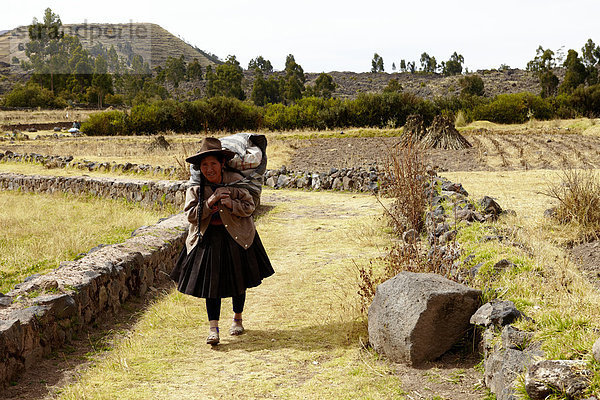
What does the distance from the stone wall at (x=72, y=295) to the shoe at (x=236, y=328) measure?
146 centimetres

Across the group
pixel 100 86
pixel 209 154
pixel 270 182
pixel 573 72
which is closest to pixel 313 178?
pixel 270 182

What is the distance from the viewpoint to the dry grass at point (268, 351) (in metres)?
4.14

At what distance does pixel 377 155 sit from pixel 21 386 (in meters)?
16.5

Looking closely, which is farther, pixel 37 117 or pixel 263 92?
pixel 263 92

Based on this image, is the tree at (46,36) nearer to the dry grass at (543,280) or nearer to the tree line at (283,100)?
the tree line at (283,100)

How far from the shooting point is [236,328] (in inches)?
210

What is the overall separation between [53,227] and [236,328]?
628cm

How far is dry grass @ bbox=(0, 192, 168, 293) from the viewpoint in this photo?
7.85 m

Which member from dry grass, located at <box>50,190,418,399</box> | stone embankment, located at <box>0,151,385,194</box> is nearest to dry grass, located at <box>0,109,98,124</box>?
stone embankment, located at <box>0,151,385,194</box>

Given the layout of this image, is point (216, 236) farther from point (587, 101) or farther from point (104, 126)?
point (587, 101)

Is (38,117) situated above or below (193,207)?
above

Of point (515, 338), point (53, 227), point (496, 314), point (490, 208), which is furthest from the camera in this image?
point (53, 227)

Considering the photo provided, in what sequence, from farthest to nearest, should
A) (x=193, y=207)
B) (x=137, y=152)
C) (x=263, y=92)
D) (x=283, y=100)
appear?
(x=283, y=100) → (x=263, y=92) → (x=137, y=152) → (x=193, y=207)

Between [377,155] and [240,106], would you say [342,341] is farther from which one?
[240,106]
